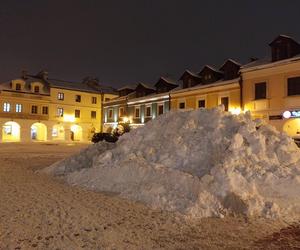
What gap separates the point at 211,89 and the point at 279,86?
276 inches

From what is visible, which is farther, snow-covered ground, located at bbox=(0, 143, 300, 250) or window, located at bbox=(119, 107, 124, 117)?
window, located at bbox=(119, 107, 124, 117)


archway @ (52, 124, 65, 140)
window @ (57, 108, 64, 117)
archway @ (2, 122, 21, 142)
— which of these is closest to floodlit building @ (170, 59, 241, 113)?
window @ (57, 108, 64, 117)

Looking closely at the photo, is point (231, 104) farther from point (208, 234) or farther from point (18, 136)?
point (18, 136)

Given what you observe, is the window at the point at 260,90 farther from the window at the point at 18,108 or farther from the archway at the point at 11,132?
the archway at the point at 11,132

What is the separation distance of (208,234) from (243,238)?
20.0 inches

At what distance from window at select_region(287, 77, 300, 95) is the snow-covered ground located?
17872mm

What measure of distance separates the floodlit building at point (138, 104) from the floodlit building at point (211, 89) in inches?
85.9

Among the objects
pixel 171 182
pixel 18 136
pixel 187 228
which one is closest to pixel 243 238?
pixel 187 228

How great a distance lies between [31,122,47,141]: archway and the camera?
149 feet

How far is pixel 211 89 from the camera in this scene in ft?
94.1

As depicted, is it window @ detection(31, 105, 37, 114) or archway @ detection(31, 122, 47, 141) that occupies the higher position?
window @ detection(31, 105, 37, 114)

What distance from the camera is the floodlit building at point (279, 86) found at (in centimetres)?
2177

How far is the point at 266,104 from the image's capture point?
2336 centimetres

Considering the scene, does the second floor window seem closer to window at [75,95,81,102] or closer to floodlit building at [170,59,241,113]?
window at [75,95,81,102]
